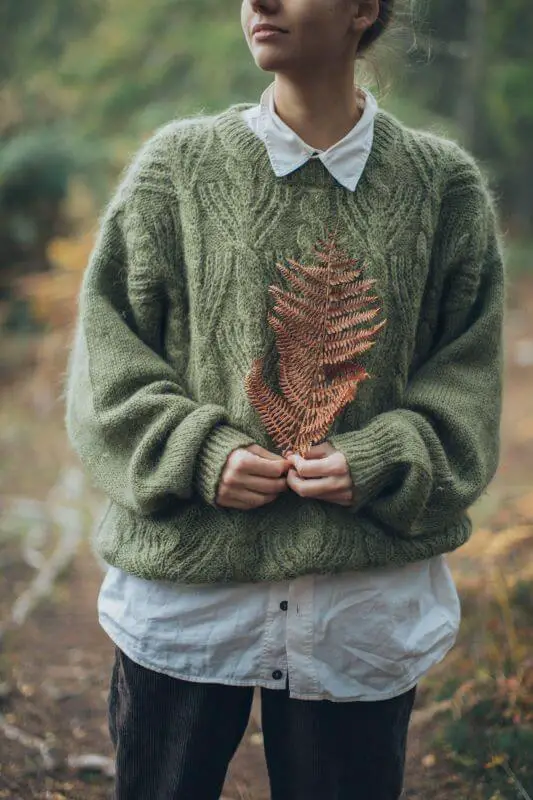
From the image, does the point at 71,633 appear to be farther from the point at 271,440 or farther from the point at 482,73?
the point at 482,73

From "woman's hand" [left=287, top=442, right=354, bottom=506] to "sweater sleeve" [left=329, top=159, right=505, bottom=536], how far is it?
19 millimetres

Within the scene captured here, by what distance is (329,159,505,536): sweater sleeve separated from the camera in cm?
179

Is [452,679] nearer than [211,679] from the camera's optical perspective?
No

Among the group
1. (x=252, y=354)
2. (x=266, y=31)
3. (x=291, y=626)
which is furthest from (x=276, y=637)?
(x=266, y=31)

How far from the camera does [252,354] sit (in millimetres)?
1855

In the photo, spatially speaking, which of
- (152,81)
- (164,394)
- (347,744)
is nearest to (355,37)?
(164,394)

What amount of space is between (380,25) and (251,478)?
1.05m

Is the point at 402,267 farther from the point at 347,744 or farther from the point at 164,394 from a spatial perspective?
the point at 347,744

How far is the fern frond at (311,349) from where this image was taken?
178cm

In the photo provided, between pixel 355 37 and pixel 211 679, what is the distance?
1371 mm

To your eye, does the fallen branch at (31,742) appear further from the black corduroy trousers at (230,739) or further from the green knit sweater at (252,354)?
the green knit sweater at (252,354)

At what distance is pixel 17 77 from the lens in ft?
23.5

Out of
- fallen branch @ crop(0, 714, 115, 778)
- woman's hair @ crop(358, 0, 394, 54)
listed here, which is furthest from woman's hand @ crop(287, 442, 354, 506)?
fallen branch @ crop(0, 714, 115, 778)

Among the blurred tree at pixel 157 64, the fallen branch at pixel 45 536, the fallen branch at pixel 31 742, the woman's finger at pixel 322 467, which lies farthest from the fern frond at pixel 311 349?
the blurred tree at pixel 157 64
